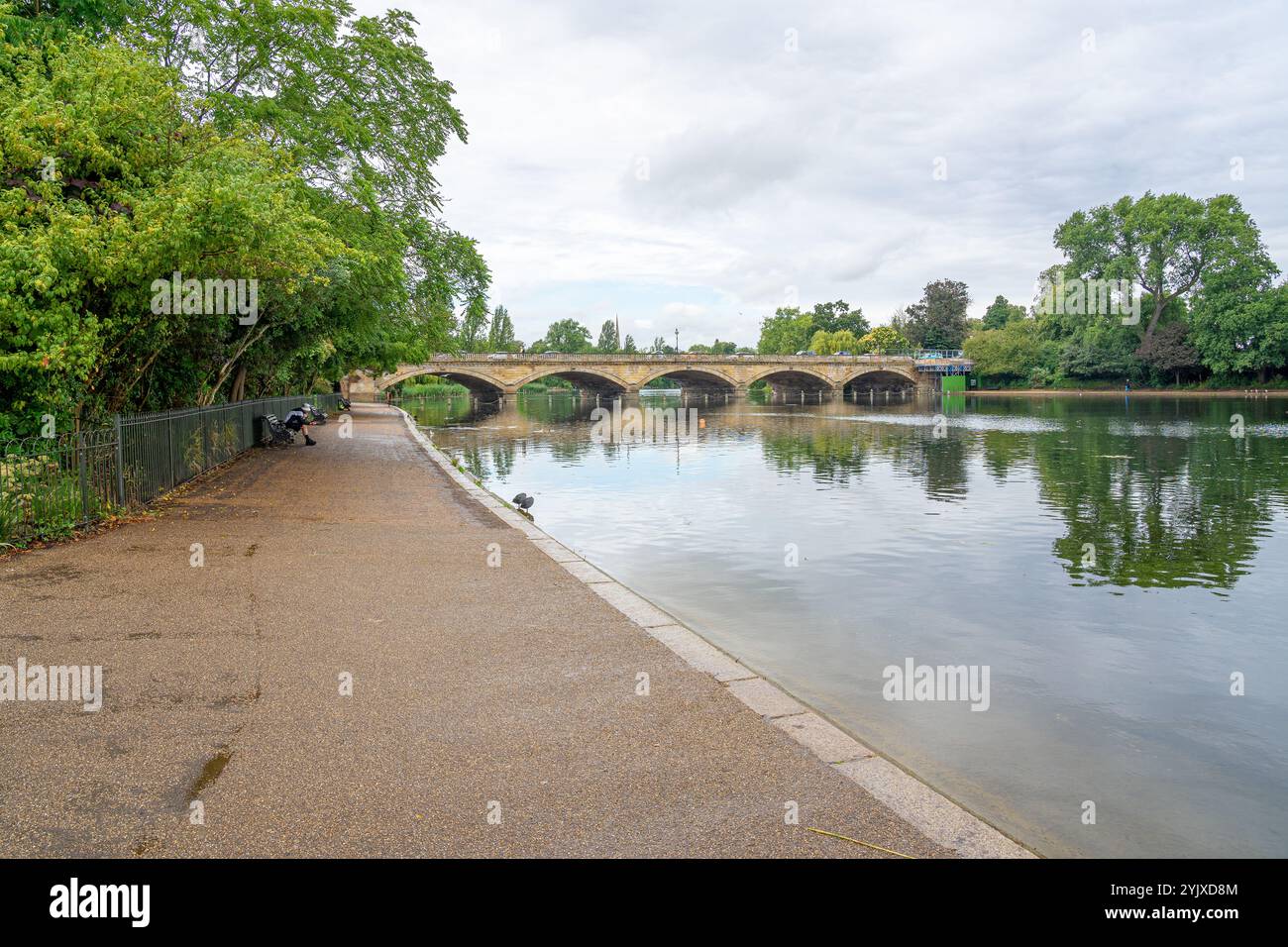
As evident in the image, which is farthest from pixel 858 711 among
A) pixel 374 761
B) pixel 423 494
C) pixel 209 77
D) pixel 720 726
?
pixel 209 77

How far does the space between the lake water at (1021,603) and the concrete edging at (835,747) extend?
3.67ft

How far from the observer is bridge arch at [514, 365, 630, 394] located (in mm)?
81750

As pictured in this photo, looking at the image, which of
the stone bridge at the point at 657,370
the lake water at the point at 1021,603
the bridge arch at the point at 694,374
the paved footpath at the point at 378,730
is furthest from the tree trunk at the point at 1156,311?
the paved footpath at the point at 378,730

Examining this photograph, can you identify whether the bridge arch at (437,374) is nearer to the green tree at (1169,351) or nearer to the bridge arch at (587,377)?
the bridge arch at (587,377)

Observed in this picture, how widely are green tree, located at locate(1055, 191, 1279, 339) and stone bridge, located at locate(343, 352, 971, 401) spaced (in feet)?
73.6

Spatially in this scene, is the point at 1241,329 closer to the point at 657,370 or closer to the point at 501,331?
the point at 657,370

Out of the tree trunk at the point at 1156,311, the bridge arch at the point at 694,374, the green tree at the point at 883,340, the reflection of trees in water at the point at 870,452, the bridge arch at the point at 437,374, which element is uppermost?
the green tree at the point at 883,340

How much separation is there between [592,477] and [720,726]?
19.2 metres

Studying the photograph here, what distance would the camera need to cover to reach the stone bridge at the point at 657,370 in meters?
79.2

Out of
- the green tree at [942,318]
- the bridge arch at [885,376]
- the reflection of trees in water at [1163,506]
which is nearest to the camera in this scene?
the reflection of trees in water at [1163,506]

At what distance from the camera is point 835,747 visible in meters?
5.11

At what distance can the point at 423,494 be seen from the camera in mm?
16578

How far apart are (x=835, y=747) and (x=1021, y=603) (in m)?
6.82
